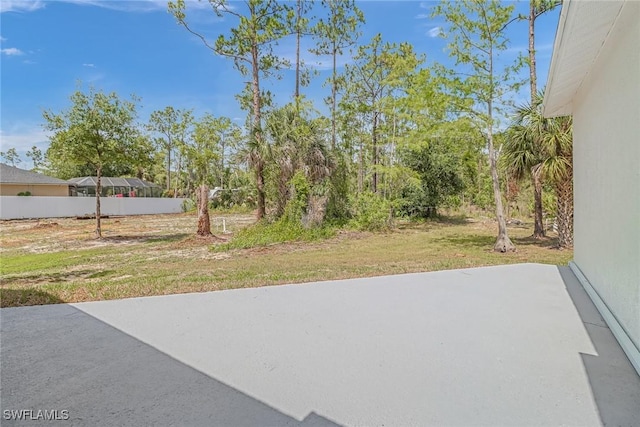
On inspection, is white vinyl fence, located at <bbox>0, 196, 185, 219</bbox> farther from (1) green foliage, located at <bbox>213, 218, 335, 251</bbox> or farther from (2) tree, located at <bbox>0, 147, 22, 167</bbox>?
(2) tree, located at <bbox>0, 147, 22, 167</bbox>

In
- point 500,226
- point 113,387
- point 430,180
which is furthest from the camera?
point 430,180

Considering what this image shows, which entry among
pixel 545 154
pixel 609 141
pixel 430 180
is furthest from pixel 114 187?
pixel 609 141

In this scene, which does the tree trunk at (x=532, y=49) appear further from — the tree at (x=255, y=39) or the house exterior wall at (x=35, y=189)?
the house exterior wall at (x=35, y=189)

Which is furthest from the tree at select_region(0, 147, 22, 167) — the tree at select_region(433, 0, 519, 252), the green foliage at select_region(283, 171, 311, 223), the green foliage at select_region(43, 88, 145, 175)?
the tree at select_region(433, 0, 519, 252)

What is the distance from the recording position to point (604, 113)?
364cm

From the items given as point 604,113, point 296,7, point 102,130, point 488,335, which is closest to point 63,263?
point 102,130

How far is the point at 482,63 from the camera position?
8695 millimetres

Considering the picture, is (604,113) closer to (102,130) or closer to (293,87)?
(102,130)

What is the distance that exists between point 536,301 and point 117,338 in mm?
4428

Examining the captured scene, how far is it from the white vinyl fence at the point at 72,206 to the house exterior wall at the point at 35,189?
4.13 m

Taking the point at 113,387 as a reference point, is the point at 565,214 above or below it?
above

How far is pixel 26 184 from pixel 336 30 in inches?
927

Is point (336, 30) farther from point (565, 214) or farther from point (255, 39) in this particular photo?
point (565, 214)

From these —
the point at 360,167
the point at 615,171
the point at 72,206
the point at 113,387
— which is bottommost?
the point at 113,387
